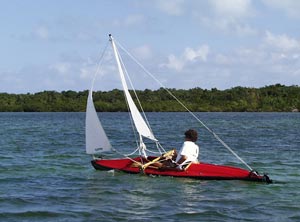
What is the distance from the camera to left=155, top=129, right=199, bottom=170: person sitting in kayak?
2066cm

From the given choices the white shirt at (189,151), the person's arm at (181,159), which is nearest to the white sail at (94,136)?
the person's arm at (181,159)

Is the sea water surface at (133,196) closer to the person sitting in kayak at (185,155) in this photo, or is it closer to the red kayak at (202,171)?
the red kayak at (202,171)

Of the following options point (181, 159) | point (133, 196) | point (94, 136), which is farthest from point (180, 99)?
point (133, 196)

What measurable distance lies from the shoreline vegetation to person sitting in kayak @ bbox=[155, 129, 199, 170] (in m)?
133

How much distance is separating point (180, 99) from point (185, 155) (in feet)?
472

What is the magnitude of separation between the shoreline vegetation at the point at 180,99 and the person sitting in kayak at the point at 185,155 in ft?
436

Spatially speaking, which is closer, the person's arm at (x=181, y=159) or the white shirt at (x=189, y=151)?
the white shirt at (x=189, y=151)

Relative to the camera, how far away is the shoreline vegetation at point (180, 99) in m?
158

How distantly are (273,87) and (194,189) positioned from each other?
15126cm

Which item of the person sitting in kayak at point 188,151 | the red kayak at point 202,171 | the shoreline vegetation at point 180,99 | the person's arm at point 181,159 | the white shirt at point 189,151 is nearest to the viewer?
the red kayak at point 202,171

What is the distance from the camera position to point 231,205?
1691 centimetres

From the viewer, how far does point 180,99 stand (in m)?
164

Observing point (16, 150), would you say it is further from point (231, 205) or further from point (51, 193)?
point (231, 205)

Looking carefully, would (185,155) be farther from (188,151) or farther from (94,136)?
(94,136)
